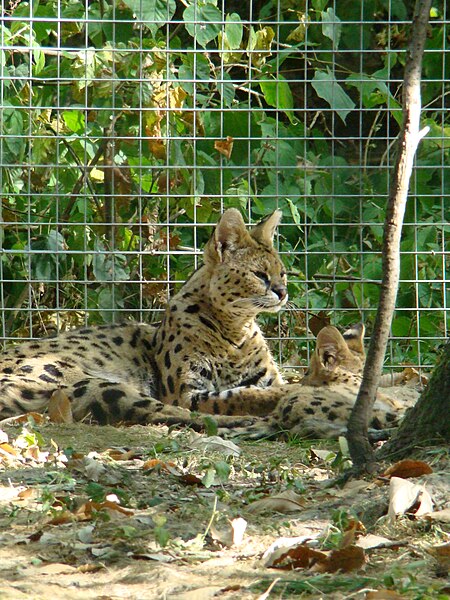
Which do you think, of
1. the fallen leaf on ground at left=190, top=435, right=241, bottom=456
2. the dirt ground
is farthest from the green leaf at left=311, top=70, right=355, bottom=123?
the dirt ground

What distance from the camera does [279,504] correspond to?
10.9 ft

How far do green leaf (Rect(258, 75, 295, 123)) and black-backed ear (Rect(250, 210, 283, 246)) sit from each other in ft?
2.63

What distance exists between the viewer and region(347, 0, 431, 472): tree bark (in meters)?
3.38

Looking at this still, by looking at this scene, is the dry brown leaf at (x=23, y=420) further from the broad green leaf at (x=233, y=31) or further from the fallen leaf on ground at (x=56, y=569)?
the broad green leaf at (x=233, y=31)

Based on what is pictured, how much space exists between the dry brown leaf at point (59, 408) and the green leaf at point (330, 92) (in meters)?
2.74

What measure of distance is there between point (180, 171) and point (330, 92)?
3.81 ft

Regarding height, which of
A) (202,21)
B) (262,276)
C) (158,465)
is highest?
(202,21)

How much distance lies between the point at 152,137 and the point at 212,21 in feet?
2.84

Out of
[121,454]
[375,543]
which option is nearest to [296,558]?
[375,543]

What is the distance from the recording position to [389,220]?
3.42m

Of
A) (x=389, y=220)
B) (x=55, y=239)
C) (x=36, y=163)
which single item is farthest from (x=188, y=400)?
(x=389, y=220)

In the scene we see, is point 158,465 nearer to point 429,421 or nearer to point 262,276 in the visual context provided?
point 429,421

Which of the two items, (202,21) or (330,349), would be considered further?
(202,21)

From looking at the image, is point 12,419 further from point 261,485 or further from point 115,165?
point 115,165
